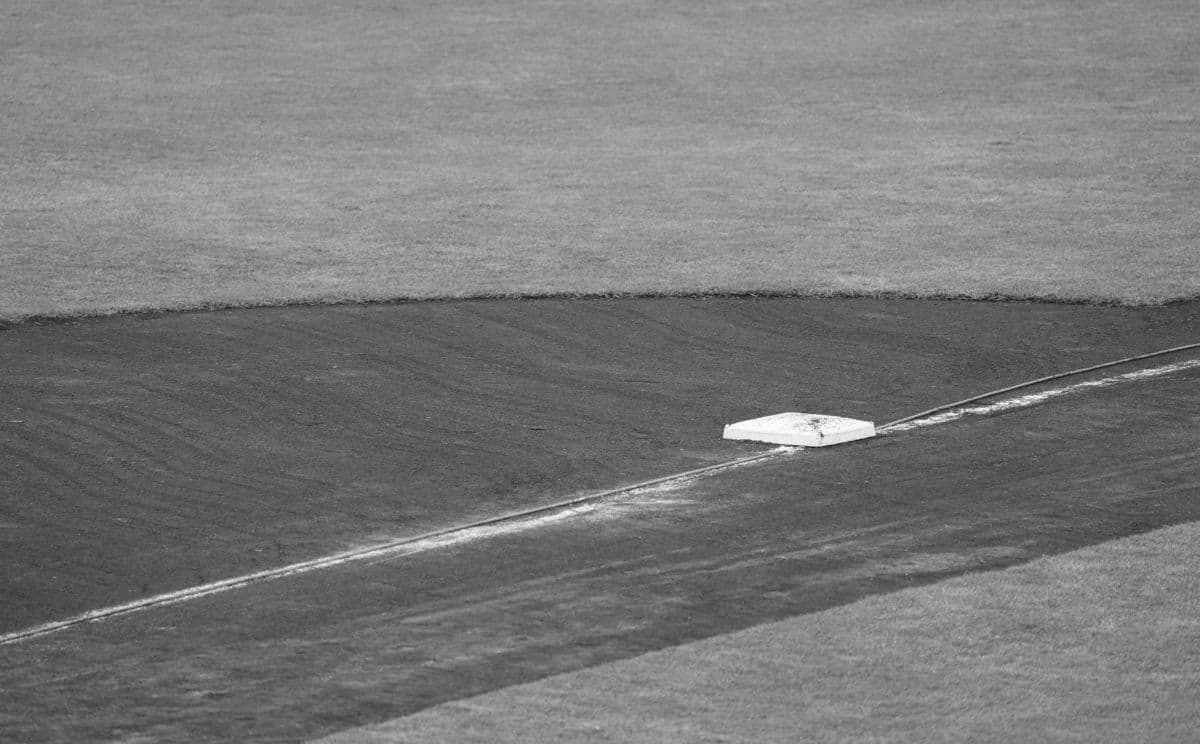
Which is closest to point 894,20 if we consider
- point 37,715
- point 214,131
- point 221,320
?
point 214,131

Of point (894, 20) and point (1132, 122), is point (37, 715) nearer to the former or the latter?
point (1132, 122)

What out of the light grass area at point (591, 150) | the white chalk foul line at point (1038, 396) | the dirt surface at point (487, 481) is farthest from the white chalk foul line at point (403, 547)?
the light grass area at point (591, 150)

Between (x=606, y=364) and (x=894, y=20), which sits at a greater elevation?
(x=894, y=20)

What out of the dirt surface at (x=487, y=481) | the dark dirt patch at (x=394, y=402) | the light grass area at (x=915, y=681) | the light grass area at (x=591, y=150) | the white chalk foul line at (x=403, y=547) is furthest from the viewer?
the light grass area at (x=591, y=150)

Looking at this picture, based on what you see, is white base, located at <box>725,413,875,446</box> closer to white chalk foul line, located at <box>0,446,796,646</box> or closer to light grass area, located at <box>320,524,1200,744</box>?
white chalk foul line, located at <box>0,446,796,646</box>

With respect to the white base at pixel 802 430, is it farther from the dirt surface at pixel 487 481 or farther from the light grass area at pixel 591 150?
the light grass area at pixel 591 150

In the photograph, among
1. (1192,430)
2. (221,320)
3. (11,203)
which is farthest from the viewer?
(11,203)

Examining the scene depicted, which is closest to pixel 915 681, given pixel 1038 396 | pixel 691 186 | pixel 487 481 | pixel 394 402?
pixel 487 481
